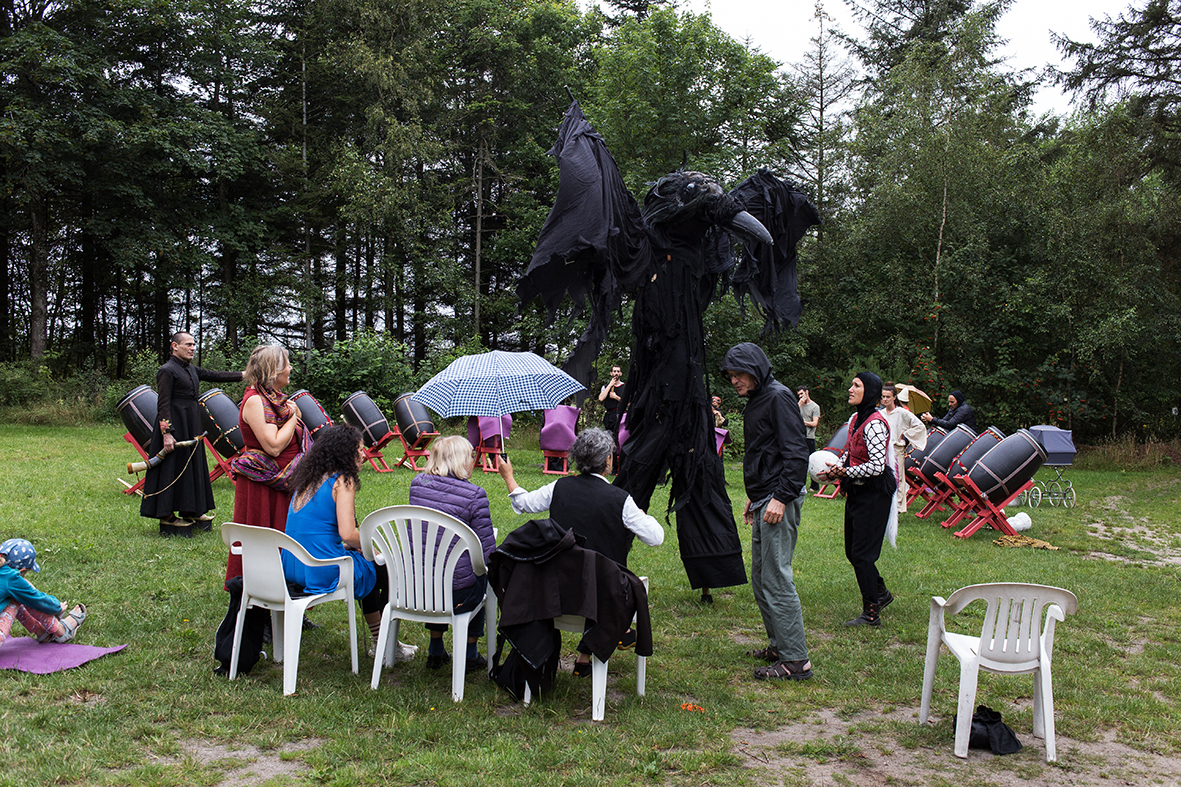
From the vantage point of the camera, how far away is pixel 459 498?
385cm

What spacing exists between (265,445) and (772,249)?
3530mm

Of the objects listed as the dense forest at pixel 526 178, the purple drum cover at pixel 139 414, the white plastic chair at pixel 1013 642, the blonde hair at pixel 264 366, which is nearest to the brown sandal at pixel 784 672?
the white plastic chair at pixel 1013 642

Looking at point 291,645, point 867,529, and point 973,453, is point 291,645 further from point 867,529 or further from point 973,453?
point 973,453

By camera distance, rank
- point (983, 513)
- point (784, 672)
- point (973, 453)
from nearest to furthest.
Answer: point (784, 672)
point (983, 513)
point (973, 453)

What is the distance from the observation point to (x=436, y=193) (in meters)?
23.9

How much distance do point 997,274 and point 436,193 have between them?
15.9 meters

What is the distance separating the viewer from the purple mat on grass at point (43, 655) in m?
3.89

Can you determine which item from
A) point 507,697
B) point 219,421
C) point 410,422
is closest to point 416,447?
point 410,422

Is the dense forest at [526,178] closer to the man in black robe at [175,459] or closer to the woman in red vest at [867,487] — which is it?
the man in black robe at [175,459]

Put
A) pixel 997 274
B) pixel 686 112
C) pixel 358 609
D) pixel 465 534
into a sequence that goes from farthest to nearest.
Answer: pixel 686 112, pixel 997 274, pixel 358 609, pixel 465 534

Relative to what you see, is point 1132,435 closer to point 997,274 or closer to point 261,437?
point 997,274

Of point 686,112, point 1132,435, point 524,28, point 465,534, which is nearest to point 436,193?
point 524,28

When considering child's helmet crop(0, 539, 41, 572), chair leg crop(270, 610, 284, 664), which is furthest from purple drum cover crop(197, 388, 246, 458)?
chair leg crop(270, 610, 284, 664)

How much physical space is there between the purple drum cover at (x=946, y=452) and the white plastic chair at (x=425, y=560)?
790 centimetres
